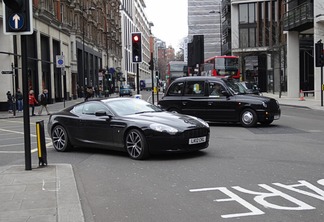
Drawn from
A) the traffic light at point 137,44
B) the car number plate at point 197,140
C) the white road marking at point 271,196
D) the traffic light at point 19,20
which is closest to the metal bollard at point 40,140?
the traffic light at point 19,20

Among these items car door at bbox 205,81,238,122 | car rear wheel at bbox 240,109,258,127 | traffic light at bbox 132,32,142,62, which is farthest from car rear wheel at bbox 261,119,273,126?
traffic light at bbox 132,32,142,62

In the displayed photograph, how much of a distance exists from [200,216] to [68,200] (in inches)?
72.5

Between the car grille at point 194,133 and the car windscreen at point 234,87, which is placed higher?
the car windscreen at point 234,87

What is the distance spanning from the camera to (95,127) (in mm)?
10305

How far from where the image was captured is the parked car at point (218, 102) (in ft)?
50.1

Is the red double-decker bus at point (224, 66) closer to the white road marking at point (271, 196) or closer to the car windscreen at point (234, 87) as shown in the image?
the car windscreen at point (234, 87)

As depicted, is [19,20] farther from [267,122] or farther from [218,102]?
[267,122]

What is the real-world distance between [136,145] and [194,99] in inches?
293

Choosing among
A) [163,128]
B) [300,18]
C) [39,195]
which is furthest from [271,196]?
[300,18]

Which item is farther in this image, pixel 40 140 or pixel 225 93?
pixel 225 93

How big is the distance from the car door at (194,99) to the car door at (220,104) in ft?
0.82

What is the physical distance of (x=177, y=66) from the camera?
50.6 meters

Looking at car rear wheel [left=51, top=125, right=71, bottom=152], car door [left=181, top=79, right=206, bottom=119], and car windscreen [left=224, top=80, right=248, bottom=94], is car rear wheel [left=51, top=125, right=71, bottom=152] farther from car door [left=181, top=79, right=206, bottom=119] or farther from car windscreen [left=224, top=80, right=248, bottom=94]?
car windscreen [left=224, top=80, right=248, bottom=94]

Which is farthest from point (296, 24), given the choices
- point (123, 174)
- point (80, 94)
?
point (123, 174)
